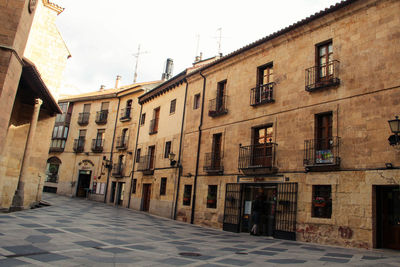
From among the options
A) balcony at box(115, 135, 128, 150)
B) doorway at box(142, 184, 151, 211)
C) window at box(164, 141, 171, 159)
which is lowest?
doorway at box(142, 184, 151, 211)

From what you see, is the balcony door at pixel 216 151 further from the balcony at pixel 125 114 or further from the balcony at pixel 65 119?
the balcony at pixel 65 119

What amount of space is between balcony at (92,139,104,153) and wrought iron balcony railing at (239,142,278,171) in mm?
19944

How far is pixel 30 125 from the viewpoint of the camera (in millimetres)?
16531

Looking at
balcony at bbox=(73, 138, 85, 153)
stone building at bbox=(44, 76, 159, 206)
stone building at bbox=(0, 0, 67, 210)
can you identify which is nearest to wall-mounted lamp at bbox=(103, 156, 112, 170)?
stone building at bbox=(44, 76, 159, 206)

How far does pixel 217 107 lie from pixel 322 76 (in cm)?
629

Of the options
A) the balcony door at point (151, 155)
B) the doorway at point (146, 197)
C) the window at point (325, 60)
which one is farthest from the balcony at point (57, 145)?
the window at point (325, 60)

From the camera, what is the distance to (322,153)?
464 inches

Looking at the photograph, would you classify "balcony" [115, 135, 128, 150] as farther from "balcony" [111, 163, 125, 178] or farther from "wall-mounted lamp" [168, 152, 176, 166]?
"wall-mounted lamp" [168, 152, 176, 166]

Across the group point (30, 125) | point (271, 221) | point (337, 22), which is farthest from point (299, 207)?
point (30, 125)

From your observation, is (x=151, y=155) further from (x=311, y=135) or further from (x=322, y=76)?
(x=322, y=76)

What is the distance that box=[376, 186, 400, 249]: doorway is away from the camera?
10.1 m

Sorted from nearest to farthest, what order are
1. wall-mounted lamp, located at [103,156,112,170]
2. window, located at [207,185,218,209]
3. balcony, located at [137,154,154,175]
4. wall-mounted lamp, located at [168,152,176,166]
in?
1. window, located at [207,185,218,209]
2. wall-mounted lamp, located at [168,152,176,166]
3. balcony, located at [137,154,154,175]
4. wall-mounted lamp, located at [103,156,112,170]

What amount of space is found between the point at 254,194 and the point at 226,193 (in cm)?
151

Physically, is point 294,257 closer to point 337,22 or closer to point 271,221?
point 271,221
